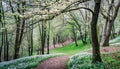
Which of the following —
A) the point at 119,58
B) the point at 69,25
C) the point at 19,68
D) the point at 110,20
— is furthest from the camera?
the point at 69,25

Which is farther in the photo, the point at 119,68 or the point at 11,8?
the point at 11,8

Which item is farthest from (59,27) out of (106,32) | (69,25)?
(106,32)

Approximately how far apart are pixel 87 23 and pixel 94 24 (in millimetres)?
28584

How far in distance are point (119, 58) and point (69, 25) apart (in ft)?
130

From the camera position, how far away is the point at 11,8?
25.5 meters

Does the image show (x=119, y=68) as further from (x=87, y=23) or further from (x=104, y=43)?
(x=87, y=23)

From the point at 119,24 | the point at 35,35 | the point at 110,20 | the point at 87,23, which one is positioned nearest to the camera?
the point at 110,20

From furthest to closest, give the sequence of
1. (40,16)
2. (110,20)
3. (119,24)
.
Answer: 1. (119,24)
2. (110,20)
3. (40,16)

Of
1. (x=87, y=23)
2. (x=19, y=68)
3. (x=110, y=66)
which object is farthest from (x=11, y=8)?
(x=87, y=23)

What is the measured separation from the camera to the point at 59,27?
55406mm

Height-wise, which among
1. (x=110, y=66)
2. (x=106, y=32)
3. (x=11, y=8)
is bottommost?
(x=110, y=66)

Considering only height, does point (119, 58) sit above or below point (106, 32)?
below

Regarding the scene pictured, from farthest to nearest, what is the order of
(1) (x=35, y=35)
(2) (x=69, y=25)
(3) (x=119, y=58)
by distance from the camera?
(1) (x=35, y=35)
(2) (x=69, y=25)
(3) (x=119, y=58)

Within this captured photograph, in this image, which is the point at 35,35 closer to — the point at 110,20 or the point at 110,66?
the point at 110,20
